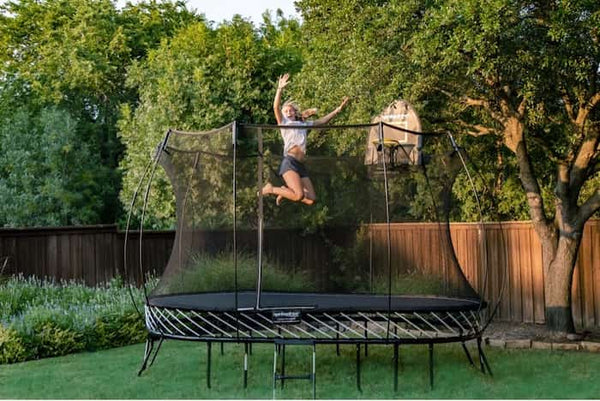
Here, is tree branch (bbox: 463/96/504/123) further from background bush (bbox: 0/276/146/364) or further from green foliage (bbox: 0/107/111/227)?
green foliage (bbox: 0/107/111/227)

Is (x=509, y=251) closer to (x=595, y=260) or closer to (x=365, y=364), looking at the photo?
(x=595, y=260)

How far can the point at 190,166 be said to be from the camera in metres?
7.65

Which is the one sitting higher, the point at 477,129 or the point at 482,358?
the point at 477,129

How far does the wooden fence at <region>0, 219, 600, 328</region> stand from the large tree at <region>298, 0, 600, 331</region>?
2.99 ft

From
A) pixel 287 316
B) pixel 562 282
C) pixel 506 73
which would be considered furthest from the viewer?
pixel 562 282

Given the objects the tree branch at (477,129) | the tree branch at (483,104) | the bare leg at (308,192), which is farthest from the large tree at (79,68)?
the tree branch at (483,104)

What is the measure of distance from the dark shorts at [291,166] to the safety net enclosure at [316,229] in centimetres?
9

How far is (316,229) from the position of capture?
827 cm

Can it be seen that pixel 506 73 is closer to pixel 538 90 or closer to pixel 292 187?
pixel 538 90

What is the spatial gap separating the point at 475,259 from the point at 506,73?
3.59 m

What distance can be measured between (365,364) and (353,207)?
1708 mm

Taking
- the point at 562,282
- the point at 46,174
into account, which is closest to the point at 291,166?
the point at 562,282

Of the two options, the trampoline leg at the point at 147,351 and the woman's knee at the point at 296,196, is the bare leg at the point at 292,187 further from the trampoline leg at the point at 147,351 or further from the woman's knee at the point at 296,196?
the trampoline leg at the point at 147,351

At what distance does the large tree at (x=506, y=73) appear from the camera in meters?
6.86
